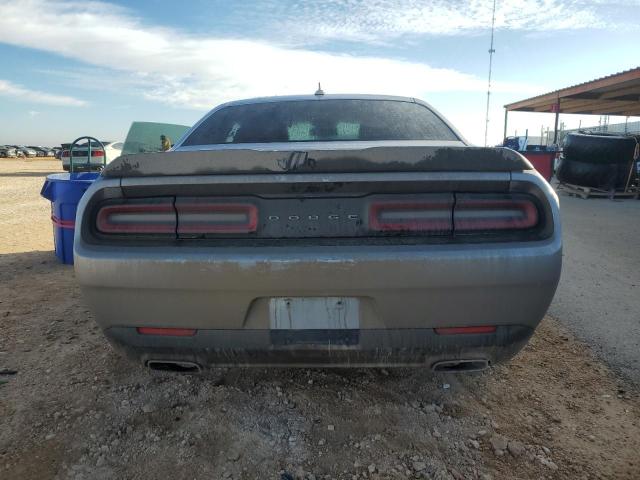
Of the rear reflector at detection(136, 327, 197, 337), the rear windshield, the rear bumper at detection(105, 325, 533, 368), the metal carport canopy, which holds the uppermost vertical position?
the metal carport canopy

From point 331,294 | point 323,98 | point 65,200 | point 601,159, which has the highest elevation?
point 323,98

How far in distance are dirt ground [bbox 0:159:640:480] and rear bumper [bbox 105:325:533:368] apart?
1.34ft

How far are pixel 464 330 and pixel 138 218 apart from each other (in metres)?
1.38

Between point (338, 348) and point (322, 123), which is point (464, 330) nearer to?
point (338, 348)

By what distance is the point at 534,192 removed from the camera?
177 centimetres

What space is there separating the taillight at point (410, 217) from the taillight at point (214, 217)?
478 millimetres

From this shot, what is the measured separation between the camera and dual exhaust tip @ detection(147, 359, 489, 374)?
183 centimetres

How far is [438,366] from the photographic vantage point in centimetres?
184

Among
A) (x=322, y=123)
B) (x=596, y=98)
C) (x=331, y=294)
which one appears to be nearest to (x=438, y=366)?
(x=331, y=294)

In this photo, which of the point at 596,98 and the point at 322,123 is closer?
the point at 322,123

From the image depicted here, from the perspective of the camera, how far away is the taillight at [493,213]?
1.75 meters

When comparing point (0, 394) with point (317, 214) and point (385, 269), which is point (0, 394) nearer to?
point (317, 214)

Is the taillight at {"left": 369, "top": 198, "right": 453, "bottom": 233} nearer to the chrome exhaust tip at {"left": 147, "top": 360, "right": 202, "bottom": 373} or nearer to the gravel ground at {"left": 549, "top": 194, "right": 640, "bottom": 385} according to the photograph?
the chrome exhaust tip at {"left": 147, "top": 360, "right": 202, "bottom": 373}

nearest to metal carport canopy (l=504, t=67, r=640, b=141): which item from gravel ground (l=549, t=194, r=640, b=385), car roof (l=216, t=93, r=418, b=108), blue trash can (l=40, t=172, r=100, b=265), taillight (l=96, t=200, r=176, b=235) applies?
gravel ground (l=549, t=194, r=640, b=385)
